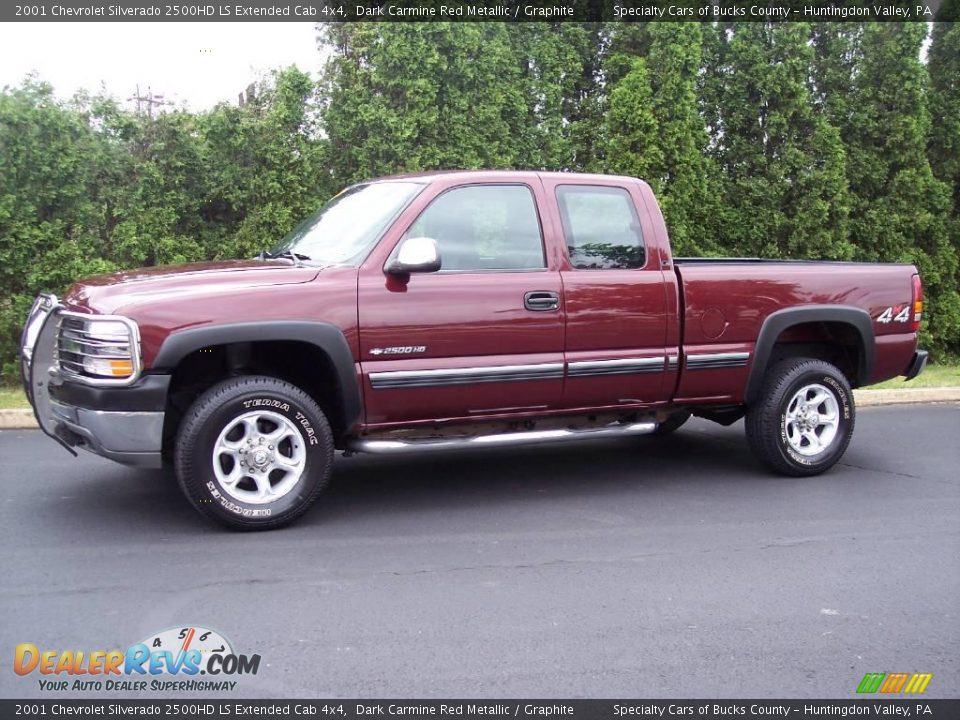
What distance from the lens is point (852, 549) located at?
4945 mm

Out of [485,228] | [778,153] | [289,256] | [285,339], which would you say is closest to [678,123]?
[778,153]

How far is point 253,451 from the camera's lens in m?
5.01

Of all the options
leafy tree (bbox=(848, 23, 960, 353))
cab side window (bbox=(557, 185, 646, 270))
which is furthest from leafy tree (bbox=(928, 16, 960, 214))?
cab side window (bbox=(557, 185, 646, 270))

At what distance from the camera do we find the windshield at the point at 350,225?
5465mm

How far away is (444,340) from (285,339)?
0.90 metres

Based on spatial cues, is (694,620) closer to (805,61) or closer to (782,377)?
(782,377)

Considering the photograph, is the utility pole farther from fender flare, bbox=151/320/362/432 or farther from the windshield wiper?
fender flare, bbox=151/320/362/432

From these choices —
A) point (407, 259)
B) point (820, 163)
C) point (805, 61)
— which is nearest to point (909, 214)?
point (820, 163)

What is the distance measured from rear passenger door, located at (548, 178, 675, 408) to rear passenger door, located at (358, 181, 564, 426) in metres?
0.13

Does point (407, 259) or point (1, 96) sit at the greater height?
point (1, 96)

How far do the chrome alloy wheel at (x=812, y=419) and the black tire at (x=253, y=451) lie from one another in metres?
3.22

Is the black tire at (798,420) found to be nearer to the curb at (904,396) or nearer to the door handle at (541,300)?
the door handle at (541,300)

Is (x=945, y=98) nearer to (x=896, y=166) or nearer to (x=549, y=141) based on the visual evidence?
(x=896, y=166)

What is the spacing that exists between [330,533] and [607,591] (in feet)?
5.34
